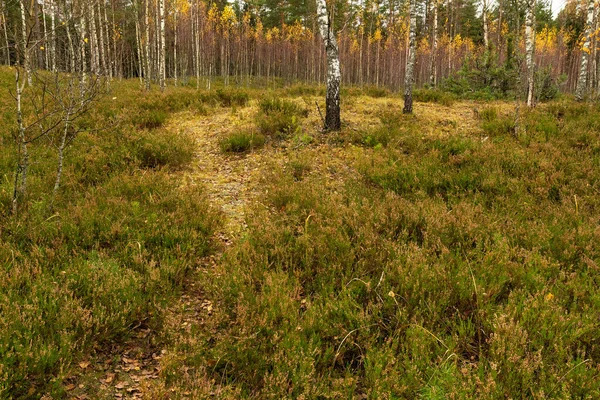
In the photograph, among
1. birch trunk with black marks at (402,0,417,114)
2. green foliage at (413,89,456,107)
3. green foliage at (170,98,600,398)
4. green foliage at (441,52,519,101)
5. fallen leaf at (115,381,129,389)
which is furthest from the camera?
green foliage at (441,52,519,101)

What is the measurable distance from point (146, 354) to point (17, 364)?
1.01 metres

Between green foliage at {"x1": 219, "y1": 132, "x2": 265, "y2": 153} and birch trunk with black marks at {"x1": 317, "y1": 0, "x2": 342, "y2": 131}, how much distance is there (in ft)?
6.84

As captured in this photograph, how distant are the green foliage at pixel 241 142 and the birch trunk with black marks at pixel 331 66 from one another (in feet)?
6.84

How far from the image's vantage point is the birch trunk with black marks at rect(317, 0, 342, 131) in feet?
29.5

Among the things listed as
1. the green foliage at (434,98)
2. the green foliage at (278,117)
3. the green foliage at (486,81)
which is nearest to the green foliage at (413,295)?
the green foliage at (278,117)

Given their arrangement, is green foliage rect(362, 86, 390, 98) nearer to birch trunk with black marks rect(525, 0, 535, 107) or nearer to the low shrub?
birch trunk with black marks rect(525, 0, 535, 107)

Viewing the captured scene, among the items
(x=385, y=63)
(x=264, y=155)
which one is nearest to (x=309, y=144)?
(x=264, y=155)

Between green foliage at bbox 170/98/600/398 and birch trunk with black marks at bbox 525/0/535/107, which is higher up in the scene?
birch trunk with black marks at bbox 525/0/535/107

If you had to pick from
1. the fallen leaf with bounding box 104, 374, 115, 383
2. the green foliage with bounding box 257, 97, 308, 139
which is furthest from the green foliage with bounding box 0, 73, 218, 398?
the green foliage with bounding box 257, 97, 308, 139

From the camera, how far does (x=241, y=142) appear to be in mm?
8969

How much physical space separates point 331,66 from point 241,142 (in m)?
3.17

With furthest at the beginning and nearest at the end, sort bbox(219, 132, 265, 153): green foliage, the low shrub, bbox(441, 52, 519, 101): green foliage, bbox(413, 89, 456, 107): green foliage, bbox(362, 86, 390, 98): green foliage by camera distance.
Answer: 1. bbox(362, 86, 390, 98): green foliage
2. bbox(441, 52, 519, 101): green foliage
3. bbox(413, 89, 456, 107): green foliage
4. bbox(219, 132, 265, 153): green foliage
5. the low shrub

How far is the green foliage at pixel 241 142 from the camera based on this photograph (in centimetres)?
895

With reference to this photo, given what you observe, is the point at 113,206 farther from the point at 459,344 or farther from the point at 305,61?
the point at 305,61
